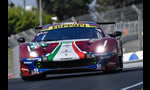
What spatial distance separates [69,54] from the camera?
32.0ft

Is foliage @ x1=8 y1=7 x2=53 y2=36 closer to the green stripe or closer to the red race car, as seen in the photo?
the red race car

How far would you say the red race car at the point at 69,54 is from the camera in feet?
32.2

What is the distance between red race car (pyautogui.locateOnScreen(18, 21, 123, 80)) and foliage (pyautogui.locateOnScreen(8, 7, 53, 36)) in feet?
161

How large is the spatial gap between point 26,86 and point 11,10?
188ft

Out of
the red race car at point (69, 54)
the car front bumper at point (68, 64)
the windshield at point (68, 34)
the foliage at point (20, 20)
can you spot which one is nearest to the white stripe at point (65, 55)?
the red race car at point (69, 54)

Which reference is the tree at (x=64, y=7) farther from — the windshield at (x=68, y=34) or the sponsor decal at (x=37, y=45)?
the sponsor decal at (x=37, y=45)

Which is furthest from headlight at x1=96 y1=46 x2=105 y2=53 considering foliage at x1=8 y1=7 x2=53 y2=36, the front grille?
foliage at x1=8 y1=7 x2=53 y2=36

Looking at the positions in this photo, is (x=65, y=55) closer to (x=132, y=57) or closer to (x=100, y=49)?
(x=100, y=49)

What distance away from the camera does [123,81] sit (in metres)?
9.42

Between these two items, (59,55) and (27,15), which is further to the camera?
(27,15)

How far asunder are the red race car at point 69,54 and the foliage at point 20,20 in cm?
4909
